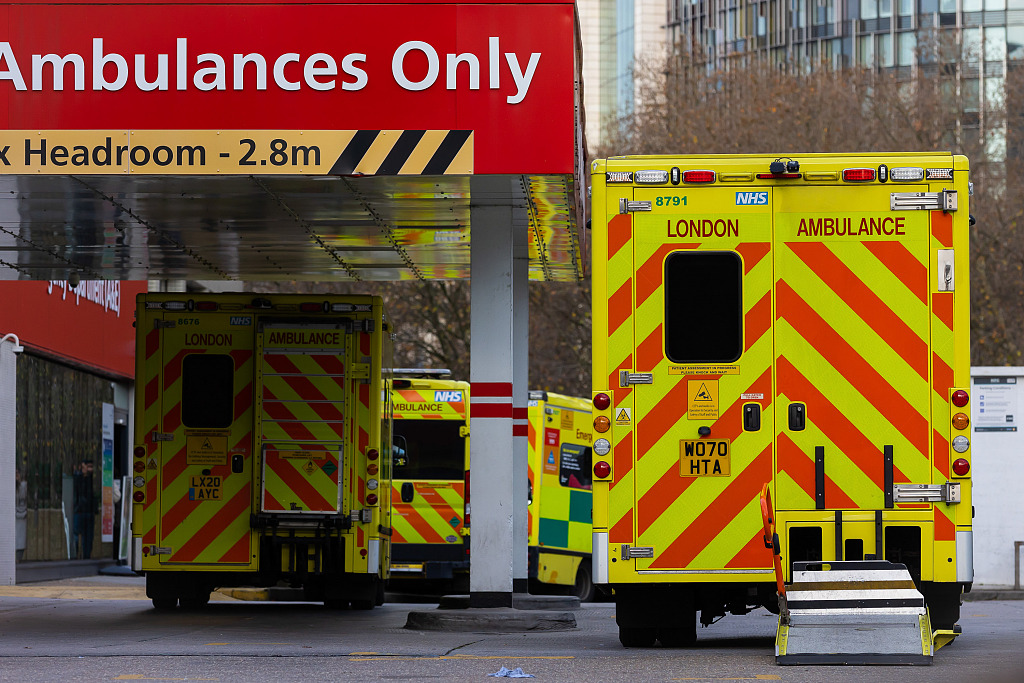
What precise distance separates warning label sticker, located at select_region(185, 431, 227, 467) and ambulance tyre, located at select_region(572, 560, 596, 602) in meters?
6.45

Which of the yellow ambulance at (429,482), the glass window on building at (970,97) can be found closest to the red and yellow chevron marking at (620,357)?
the yellow ambulance at (429,482)

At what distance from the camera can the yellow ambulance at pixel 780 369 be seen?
31.9 ft

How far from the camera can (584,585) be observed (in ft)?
65.2

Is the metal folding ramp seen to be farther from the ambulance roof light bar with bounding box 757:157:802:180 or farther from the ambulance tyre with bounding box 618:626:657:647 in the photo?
the ambulance roof light bar with bounding box 757:157:802:180

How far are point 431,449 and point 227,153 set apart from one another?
8.36 m

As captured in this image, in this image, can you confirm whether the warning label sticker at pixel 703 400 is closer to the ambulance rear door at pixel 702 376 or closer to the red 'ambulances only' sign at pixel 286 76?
the ambulance rear door at pixel 702 376

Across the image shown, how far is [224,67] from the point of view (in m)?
11.7

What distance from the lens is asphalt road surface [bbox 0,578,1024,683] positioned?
8.70 metres

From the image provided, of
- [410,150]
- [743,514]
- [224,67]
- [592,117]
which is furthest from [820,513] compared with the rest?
[592,117]

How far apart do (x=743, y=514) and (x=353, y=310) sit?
5.63m

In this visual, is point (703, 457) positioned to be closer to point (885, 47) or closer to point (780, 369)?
point (780, 369)

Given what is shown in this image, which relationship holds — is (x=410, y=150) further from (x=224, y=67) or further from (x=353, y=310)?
(x=353, y=310)

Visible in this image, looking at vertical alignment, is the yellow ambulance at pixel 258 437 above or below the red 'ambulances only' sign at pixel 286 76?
below

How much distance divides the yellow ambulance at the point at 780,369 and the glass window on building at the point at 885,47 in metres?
56.4
